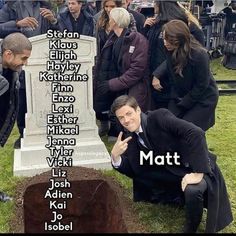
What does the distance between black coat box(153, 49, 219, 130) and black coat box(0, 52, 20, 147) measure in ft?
4.57

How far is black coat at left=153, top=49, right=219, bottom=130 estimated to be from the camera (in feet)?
12.9

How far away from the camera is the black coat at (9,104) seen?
3738mm

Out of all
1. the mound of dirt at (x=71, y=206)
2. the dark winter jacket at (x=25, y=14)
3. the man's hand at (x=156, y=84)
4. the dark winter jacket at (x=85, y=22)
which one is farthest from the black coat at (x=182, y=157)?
the dark winter jacket at (x=25, y=14)

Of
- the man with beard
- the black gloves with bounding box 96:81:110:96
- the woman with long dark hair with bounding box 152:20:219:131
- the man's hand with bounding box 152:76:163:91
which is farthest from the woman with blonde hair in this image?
the man with beard

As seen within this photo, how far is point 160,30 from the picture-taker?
466 cm

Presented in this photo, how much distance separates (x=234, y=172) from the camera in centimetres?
460

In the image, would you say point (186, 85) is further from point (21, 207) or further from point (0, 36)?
point (0, 36)

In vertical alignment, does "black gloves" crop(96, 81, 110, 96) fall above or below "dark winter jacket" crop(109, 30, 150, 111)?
below

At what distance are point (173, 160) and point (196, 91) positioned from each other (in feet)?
2.89

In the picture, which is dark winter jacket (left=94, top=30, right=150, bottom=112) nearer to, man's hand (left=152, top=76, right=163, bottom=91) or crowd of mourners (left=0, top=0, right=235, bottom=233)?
crowd of mourners (left=0, top=0, right=235, bottom=233)

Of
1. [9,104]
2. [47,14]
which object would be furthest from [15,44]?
[47,14]

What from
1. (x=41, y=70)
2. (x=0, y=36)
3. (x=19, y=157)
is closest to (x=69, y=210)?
(x=19, y=157)

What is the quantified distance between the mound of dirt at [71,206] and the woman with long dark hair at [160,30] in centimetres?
117

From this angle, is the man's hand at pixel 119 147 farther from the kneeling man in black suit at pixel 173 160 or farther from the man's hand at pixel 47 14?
the man's hand at pixel 47 14
